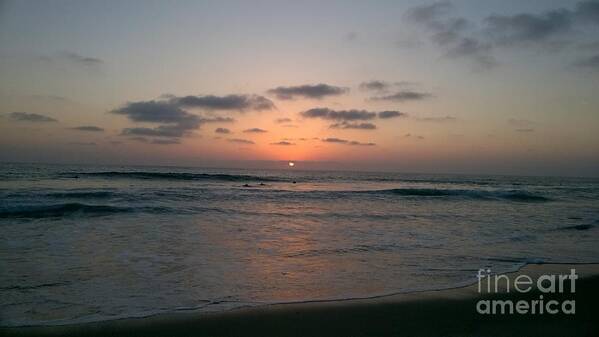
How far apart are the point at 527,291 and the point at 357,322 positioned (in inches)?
135

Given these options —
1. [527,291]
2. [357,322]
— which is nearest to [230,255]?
[357,322]

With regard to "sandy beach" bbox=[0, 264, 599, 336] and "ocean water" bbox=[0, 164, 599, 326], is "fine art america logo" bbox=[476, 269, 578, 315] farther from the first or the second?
"ocean water" bbox=[0, 164, 599, 326]

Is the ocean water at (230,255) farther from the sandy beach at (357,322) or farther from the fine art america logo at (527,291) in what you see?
the fine art america logo at (527,291)

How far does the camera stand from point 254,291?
6.36 meters

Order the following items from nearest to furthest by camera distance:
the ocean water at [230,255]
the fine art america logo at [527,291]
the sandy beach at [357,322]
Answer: the sandy beach at [357,322] → the fine art america logo at [527,291] → the ocean water at [230,255]

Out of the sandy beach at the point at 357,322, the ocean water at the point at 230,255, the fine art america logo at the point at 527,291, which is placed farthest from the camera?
the ocean water at the point at 230,255

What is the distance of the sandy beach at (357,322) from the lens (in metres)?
4.78

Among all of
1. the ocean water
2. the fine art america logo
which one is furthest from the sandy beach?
the ocean water

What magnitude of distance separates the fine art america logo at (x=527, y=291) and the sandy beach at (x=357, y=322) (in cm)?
15

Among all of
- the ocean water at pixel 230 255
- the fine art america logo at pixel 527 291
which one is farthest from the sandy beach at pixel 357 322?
the ocean water at pixel 230 255

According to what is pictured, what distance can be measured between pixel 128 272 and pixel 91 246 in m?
2.82

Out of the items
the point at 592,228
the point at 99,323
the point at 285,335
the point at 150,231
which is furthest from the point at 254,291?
the point at 592,228

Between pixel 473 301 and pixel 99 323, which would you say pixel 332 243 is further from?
pixel 99 323

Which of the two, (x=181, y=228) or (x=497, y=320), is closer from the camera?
(x=497, y=320)
